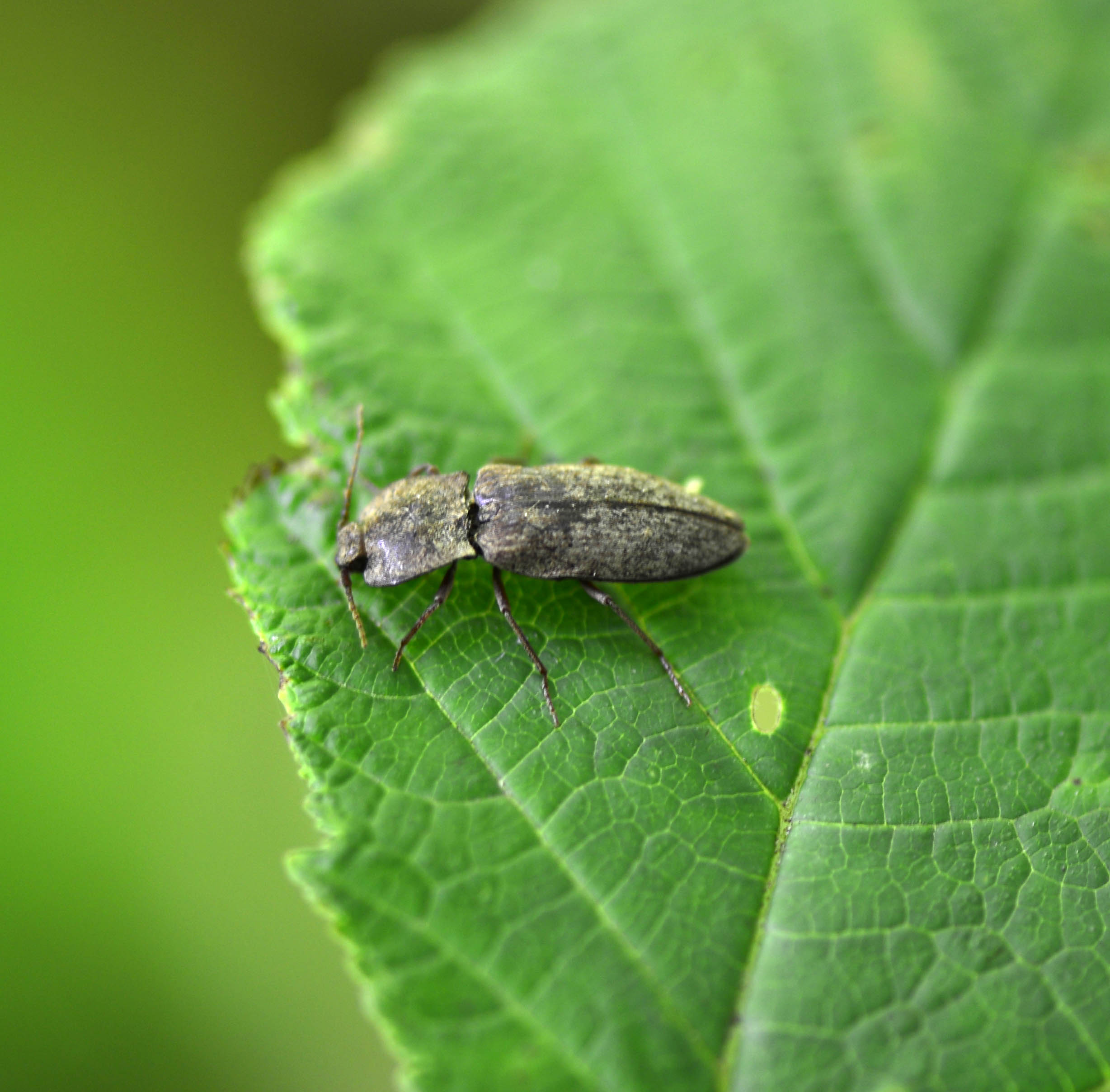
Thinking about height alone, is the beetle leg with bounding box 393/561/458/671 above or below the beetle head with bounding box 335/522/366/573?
below

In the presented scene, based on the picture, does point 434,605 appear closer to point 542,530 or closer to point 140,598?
point 542,530

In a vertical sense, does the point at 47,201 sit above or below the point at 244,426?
above

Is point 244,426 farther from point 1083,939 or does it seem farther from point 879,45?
point 1083,939

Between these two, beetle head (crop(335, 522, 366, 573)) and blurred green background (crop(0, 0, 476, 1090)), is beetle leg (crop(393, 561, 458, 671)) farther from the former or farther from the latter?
blurred green background (crop(0, 0, 476, 1090))

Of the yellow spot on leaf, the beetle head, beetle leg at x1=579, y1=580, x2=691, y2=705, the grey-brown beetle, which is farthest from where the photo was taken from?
the grey-brown beetle

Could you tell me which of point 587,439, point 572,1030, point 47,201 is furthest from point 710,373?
point 47,201

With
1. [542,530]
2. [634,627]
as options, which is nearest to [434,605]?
[542,530]

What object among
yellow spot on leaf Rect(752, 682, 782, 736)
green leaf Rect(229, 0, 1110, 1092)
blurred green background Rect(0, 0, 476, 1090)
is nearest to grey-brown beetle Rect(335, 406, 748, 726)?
green leaf Rect(229, 0, 1110, 1092)
